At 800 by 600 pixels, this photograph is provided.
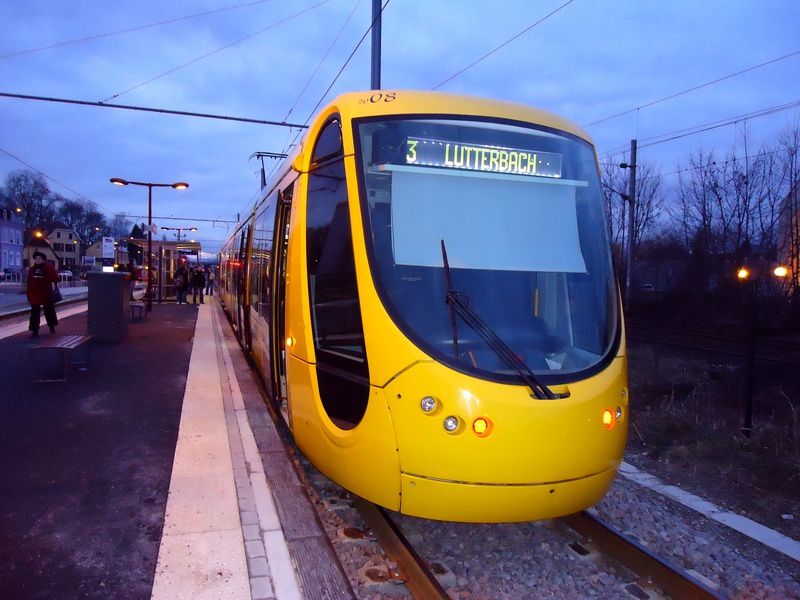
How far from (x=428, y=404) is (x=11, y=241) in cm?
10407

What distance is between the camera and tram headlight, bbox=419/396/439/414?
3668 mm

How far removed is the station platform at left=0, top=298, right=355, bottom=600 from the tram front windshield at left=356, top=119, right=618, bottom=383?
5.80 ft

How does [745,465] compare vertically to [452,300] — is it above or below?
below

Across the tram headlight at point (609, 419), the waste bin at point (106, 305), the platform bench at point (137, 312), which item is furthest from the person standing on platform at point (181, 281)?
the tram headlight at point (609, 419)

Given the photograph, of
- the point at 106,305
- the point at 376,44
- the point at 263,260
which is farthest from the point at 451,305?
the point at 106,305

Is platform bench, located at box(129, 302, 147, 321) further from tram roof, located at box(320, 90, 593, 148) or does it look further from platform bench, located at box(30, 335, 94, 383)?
tram roof, located at box(320, 90, 593, 148)

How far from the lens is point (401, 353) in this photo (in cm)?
382

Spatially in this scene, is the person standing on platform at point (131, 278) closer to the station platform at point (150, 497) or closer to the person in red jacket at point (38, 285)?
the person in red jacket at point (38, 285)

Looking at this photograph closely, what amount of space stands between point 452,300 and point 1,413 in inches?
230

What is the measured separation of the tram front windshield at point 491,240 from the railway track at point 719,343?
9.61 meters

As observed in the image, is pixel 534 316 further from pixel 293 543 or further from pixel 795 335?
pixel 795 335

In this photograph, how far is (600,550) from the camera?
4293mm

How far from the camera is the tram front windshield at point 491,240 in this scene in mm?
4039

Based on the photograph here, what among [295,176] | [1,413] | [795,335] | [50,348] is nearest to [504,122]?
[295,176]
